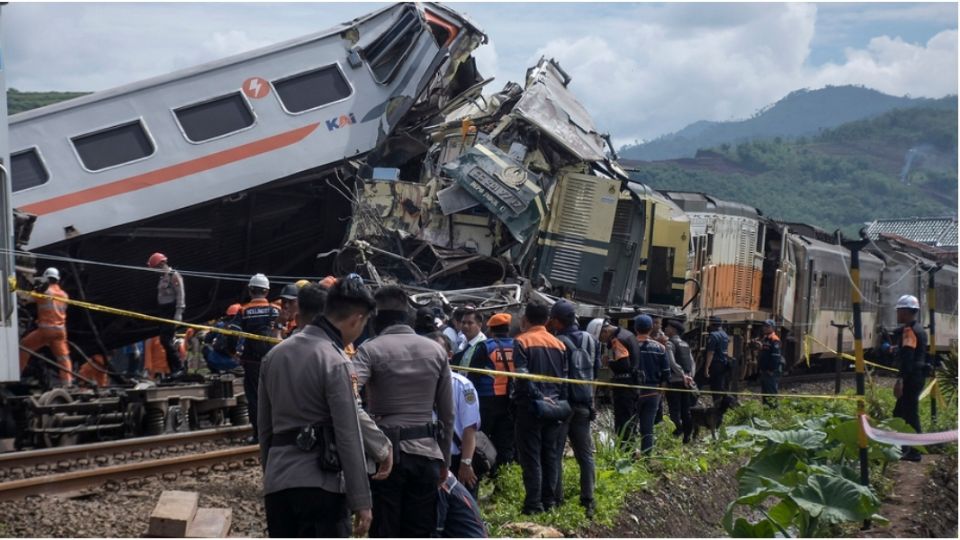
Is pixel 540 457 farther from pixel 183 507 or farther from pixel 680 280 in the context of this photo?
pixel 680 280

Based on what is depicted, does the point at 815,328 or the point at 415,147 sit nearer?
the point at 415,147

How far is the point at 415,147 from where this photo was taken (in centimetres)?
1728

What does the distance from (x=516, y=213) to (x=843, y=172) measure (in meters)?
99.8

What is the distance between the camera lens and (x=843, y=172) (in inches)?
4323

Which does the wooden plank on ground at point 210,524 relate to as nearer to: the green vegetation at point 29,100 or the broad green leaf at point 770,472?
the broad green leaf at point 770,472

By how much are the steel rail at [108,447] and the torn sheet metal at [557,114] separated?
594 cm

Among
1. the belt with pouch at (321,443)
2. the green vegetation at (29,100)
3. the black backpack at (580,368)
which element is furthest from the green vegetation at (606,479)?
the green vegetation at (29,100)

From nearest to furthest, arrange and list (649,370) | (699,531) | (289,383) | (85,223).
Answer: (289,383) < (699,531) < (649,370) < (85,223)

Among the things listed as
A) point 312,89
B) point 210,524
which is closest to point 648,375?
point 210,524

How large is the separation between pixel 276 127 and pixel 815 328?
13840 millimetres

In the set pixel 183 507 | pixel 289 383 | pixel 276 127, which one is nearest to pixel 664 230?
pixel 276 127

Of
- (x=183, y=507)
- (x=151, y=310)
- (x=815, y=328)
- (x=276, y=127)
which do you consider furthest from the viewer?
(x=815, y=328)

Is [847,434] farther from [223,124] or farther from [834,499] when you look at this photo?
[223,124]

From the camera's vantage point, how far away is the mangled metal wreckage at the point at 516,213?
15461mm
